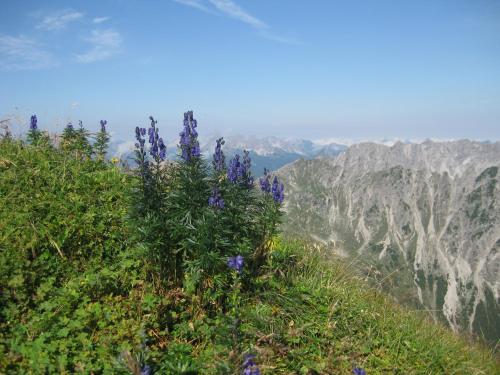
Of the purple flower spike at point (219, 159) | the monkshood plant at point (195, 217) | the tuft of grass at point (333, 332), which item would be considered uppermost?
the purple flower spike at point (219, 159)

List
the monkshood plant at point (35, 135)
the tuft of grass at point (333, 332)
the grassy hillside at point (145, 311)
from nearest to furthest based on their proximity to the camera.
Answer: the grassy hillside at point (145, 311)
the tuft of grass at point (333, 332)
the monkshood plant at point (35, 135)

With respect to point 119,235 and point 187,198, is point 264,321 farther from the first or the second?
point 119,235

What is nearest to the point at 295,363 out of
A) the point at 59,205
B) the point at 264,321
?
the point at 264,321

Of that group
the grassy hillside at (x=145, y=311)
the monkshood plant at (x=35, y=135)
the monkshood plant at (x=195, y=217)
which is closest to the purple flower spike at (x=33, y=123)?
the monkshood plant at (x=35, y=135)

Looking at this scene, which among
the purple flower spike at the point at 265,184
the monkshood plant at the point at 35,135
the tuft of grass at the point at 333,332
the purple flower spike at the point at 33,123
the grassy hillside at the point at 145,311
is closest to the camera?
the grassy hillside at the point at 145,311

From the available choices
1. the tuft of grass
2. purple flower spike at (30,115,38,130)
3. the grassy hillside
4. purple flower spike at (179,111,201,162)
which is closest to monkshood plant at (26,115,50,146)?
purple flower spike at (30,115,38,130)

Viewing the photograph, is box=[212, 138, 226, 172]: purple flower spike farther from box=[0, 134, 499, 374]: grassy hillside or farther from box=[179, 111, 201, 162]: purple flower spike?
box=[0, 134, 499, 374]: grassy hillside

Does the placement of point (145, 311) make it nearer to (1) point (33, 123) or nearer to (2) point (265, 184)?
(2) point (265, 184)

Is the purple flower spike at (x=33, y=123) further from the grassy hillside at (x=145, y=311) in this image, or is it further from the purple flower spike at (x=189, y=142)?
the purple flower spike at (x=189, y=142)

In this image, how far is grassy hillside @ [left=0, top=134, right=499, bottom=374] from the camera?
4.87 m

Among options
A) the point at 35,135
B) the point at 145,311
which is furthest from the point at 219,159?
the point at 35,135

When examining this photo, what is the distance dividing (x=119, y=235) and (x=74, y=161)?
3.86 m

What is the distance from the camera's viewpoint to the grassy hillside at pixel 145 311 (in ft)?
16.0

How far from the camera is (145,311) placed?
228 inches
